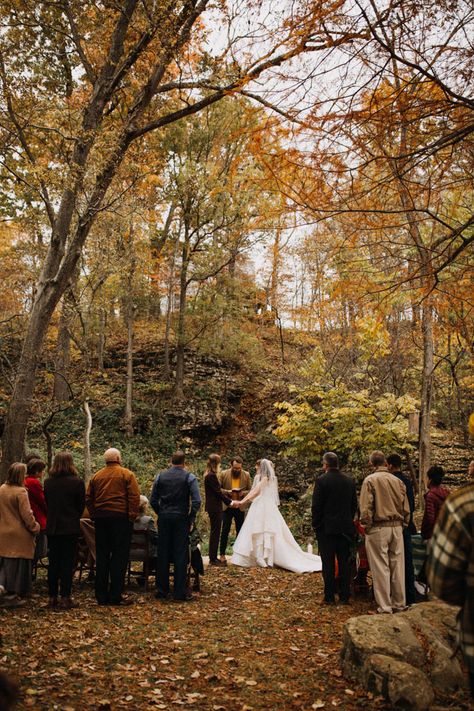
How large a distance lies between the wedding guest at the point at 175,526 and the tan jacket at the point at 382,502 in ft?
7.80

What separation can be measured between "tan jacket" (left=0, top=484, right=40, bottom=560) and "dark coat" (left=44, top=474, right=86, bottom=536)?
221mm

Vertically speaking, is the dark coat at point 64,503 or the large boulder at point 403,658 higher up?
the dark coat at point 64,503

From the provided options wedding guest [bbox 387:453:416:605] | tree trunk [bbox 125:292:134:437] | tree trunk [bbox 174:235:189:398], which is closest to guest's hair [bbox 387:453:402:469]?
wedding guest [bbox 387:453:416:605]

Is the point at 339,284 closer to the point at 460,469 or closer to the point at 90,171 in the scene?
the point at 90,171

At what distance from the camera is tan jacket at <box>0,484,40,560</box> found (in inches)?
271

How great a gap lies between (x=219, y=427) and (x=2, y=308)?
42.3 feet

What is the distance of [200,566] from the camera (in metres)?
8.63

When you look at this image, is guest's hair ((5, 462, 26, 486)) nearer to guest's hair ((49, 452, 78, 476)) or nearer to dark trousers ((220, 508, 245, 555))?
guest's hair ((49, 452, 78, 476))

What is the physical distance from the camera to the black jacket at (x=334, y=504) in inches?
293

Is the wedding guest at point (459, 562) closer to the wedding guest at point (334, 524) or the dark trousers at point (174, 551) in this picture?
the wedding guest at point (334, 524)

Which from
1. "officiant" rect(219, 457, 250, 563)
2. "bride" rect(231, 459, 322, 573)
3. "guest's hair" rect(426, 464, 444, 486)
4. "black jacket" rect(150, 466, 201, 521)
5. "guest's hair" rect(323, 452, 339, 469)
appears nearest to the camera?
"guest's hair" rect(426, 464, 444, 486)

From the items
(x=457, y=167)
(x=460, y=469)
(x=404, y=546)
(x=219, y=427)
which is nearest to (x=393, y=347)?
(x=460, y=469)

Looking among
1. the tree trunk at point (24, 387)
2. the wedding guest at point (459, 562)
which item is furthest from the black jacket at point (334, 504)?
the wedding guest at point (459, 562)

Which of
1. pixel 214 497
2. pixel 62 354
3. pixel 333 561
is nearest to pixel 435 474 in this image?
pixel 333 561
